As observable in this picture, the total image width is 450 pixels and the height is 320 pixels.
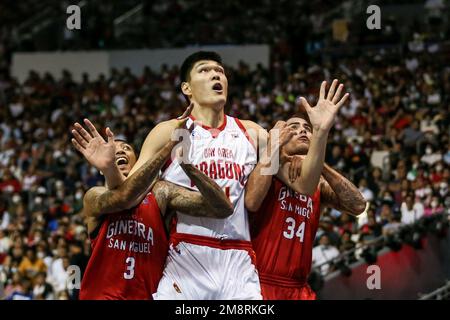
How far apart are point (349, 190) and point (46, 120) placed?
16.7 m

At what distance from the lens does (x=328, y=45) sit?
2553 cm

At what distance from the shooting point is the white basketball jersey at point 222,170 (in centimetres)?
805

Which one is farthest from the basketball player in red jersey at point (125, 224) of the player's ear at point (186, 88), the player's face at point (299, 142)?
the player's face at point (299, 142)

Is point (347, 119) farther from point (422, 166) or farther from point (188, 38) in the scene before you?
point (188, 38)

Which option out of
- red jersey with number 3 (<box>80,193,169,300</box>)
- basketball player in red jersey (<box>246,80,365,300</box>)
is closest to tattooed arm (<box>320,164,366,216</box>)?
basketball player in red jersey (<box>246,80,365,300</box>)

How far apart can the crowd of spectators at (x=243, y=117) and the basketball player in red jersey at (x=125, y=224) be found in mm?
5653

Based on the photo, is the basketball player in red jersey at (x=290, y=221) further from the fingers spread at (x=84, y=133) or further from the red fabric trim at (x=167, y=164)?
the fingers spread at (x=84, y=133)

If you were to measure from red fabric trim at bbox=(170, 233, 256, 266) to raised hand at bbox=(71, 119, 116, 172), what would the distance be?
0.72m

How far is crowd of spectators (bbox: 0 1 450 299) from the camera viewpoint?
1616 cm

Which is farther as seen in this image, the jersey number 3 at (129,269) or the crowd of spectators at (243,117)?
the crowd of spectators at (243,117)

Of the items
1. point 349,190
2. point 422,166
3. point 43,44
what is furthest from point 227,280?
point 43,44

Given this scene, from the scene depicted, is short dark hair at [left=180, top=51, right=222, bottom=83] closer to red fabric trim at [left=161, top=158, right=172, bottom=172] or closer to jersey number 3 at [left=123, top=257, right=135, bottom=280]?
red fabric trim at [left=161, top=158, right=172, bottom=172]

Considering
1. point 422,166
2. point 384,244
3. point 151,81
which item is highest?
point 151,81

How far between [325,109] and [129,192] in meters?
1.49
